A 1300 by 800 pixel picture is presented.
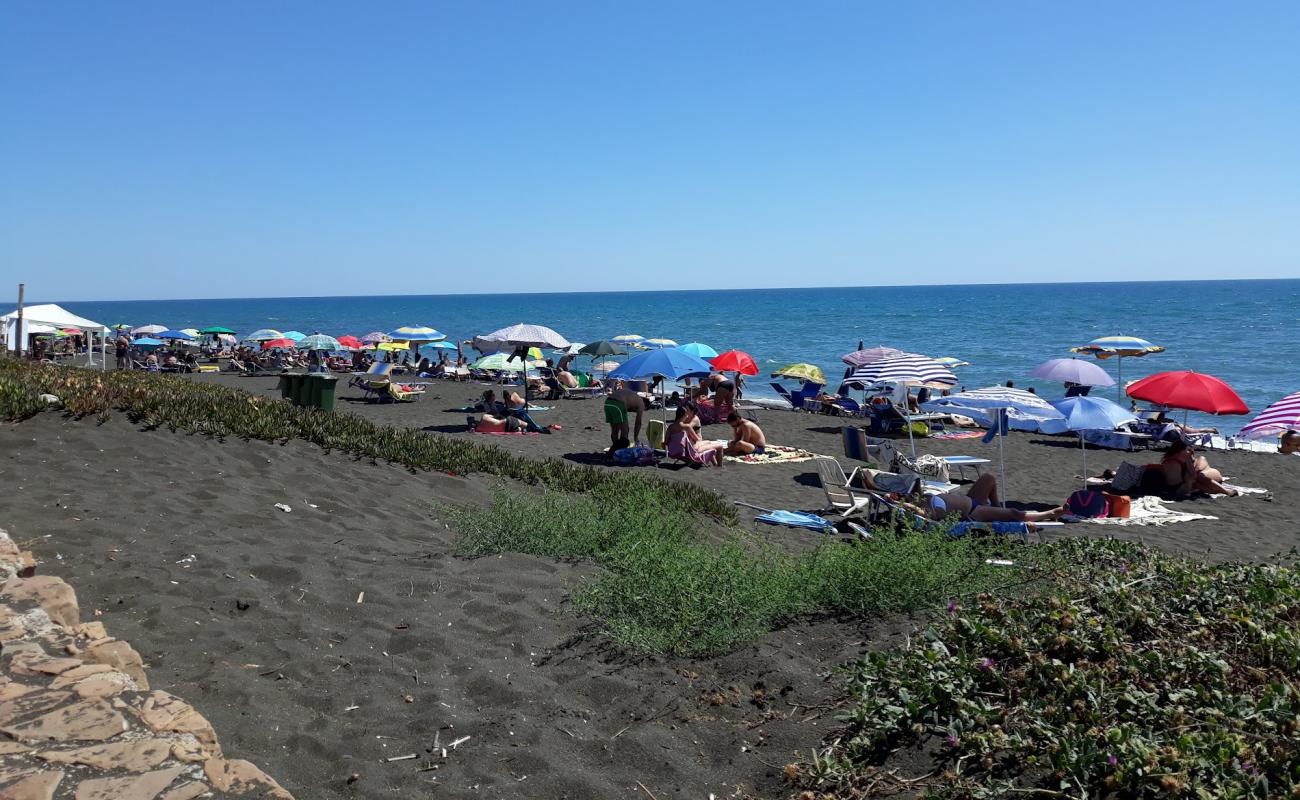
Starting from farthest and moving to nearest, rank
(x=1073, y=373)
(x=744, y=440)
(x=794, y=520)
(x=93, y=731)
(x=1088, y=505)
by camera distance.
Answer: (x=744, y=440), (x=1073, y=373), (x=1088, y=505), (x=794, y=520), (x=93, y=731)

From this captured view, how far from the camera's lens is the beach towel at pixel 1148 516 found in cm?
1058

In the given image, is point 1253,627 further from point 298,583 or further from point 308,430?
point 308,430

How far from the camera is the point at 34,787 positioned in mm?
2738

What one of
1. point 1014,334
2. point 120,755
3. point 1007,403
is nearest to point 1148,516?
point 1007,403

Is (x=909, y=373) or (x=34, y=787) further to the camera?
(x=909, y=373)

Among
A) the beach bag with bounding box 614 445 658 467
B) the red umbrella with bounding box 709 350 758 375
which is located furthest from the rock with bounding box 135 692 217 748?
the red umbrella with bounding box 709 350 758 375

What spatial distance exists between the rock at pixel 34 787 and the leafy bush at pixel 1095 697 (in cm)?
253

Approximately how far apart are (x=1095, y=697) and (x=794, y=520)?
6449 mm

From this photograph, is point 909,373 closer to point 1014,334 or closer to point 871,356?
point 871,356

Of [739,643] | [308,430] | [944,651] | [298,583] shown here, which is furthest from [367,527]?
[944,651]

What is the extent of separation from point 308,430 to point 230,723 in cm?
633

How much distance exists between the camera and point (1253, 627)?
4.10m

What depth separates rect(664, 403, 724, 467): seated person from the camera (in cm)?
1411

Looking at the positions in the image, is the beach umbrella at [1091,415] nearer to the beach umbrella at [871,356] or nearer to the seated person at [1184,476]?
the seated person at [1184,476]
